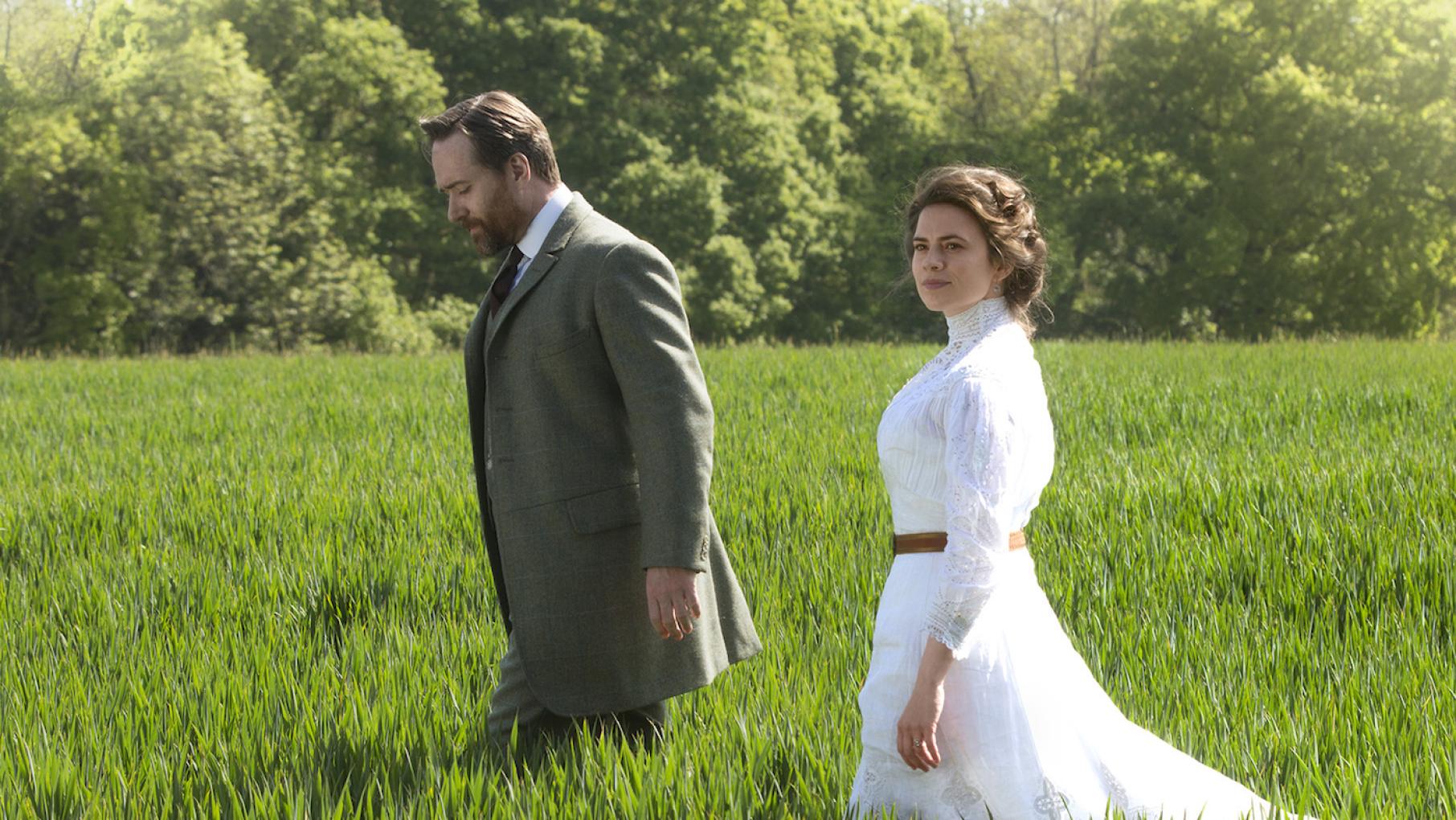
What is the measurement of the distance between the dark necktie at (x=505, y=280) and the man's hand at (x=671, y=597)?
760 millimetres

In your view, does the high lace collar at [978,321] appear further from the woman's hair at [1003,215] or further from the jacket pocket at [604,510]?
the jacket pocket at [604,510]

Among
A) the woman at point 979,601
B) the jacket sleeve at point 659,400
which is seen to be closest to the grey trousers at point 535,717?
the jacket sleeve at point 659,400

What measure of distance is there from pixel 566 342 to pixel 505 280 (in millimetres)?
262

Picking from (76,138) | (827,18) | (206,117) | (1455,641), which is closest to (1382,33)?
(827,18)

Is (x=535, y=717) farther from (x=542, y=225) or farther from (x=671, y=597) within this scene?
(x=542, y=225)

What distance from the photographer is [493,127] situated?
119 inches

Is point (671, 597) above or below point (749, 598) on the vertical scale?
above

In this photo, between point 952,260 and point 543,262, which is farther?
point 543,262

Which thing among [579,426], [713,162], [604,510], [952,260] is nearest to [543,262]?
[579,426]

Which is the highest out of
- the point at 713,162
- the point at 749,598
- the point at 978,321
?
the point at 713,162

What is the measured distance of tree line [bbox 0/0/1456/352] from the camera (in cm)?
2825

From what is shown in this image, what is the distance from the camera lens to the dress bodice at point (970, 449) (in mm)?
2367

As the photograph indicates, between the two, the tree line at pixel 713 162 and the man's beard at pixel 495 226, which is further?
the tree line at pixel 713 162

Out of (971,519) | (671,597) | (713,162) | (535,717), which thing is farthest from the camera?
(713,162)
